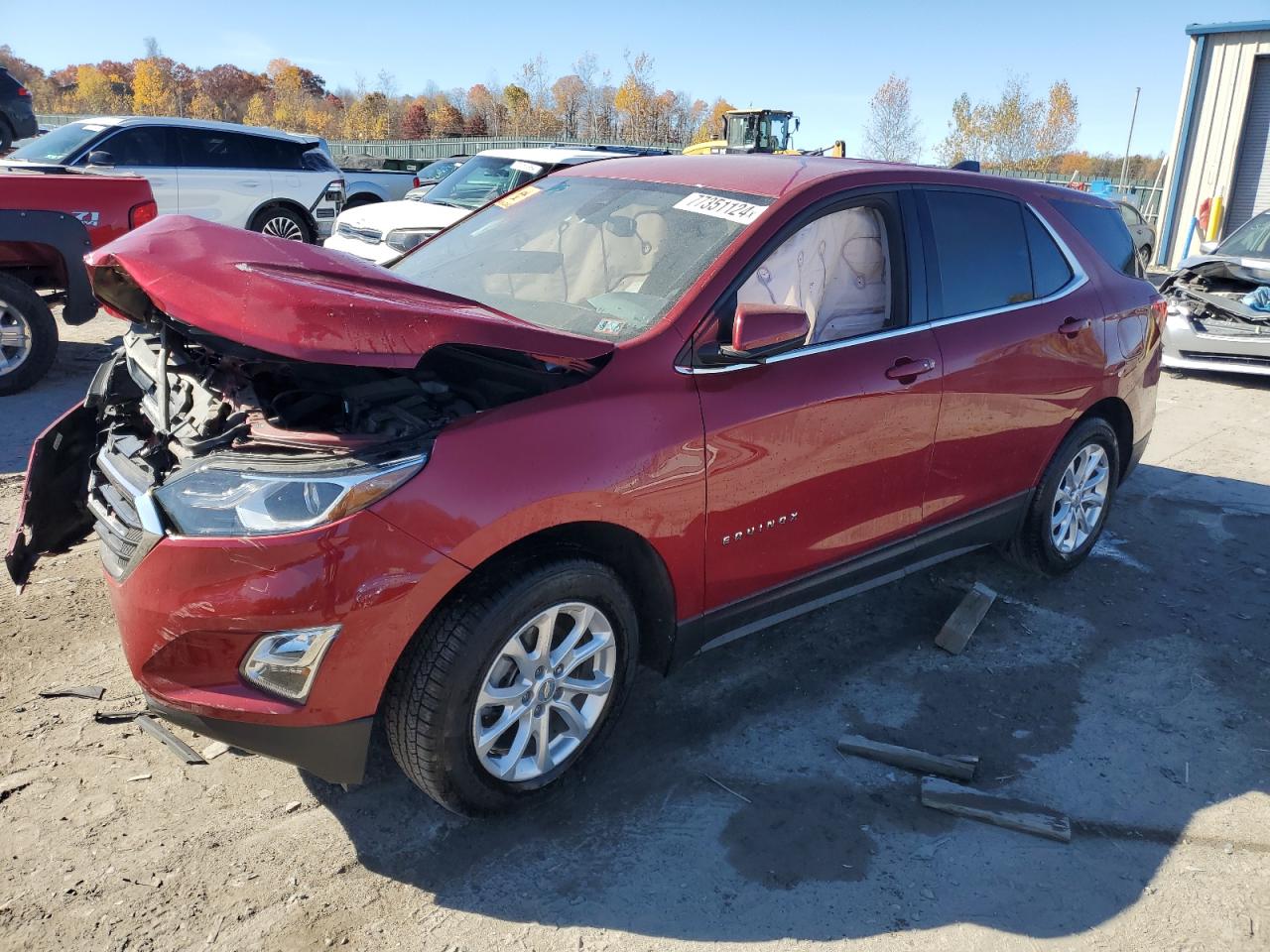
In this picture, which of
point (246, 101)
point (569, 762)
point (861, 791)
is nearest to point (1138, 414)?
point (861, 791)

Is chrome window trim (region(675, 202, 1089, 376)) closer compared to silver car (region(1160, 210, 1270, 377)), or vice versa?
chrome window trim (region(675, 202, 1089, 376))

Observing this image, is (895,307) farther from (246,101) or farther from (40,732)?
(246,101)

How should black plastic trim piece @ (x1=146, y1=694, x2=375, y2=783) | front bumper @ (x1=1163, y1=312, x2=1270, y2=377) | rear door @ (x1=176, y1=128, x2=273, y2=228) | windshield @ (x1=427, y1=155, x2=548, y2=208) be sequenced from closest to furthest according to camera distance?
1. black plastic trim piece @ (x1=146, y1=694, x2=375, y2=783)
2. front bumper @ (x1=1163, y1=312, x2=1270, y2=377)
3. windshield @ (x1=427, y1=155, x2=548, y2=208)
4. rear door @ (x1=176, y1=128, x2=273, y2=228)

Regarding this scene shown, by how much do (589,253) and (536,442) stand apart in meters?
1.18

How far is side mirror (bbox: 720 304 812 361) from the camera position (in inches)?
114

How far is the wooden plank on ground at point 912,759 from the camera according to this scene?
3.17 meters

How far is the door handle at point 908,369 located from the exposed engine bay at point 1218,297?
24.5 feet

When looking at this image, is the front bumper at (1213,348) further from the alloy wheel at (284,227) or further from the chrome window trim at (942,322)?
the alloy wheel at (284,227)

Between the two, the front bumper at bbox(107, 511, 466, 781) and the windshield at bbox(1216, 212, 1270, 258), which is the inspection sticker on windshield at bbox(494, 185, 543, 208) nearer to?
the front bumper at bbox(107, 511, 466, 781)

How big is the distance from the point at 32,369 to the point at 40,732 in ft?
15.2

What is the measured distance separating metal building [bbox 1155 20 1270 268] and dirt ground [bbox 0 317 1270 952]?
60.9 ft

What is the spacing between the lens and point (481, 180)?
429 inches

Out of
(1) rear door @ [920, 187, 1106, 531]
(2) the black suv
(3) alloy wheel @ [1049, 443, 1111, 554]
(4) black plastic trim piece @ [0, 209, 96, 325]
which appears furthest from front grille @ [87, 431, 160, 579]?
(2) the black suv

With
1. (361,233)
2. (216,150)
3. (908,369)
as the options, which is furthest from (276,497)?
(216,150)
